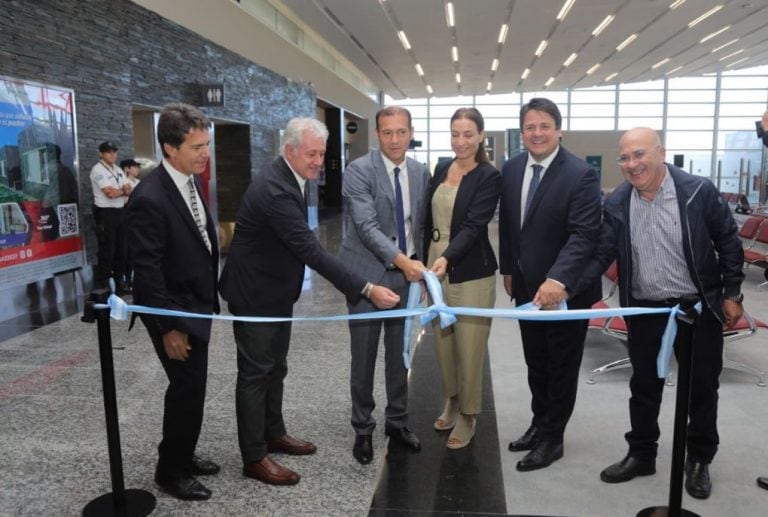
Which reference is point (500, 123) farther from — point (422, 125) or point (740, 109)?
point (740, 109)

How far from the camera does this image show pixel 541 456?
281 centimetres

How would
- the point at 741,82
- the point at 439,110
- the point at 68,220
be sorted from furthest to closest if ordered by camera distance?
1. the point at 439,110
2. the point at 741,82
3. the point at 68,220

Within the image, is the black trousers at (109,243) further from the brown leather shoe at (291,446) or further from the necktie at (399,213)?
the necktie at (399,213)

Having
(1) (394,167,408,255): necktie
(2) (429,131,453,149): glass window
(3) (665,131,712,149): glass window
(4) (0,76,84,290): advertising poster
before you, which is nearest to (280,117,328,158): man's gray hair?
(1) (394,167,408,255): necktie

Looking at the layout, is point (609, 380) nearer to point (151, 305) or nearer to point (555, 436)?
point (555, 436)

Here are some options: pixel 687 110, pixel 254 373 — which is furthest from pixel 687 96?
pixel 254 373

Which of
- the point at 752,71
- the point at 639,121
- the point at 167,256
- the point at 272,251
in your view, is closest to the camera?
the point at 167,256

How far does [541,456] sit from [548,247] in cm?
98

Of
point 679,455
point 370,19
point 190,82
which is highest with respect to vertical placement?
point 370,19

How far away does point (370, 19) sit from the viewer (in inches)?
550

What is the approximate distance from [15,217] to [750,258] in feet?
26.1

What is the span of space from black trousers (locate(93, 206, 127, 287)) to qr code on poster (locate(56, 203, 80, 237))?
242mm

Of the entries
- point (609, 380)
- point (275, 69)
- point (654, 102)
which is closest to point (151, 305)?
point (609, 380)

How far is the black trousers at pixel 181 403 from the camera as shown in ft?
7.72
